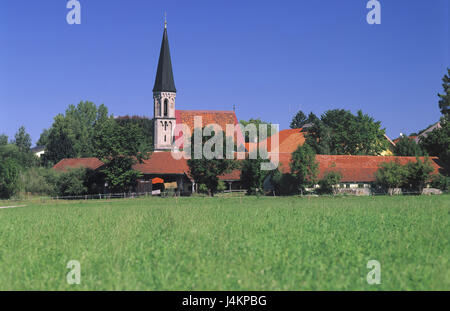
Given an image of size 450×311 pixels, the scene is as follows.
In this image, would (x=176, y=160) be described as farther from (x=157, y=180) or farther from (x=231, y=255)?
(x=231, y=255)

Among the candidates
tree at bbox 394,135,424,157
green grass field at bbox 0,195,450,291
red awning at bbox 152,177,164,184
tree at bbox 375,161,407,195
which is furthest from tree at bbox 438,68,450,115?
green grass field at bbox 0,195,450,291

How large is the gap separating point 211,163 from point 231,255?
46.1 m

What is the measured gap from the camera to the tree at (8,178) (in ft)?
200

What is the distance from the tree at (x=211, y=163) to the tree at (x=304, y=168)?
7109mm

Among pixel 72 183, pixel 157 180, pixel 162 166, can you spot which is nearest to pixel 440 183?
pixel 157 180

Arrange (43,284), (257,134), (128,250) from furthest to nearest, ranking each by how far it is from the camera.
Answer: (257,134)
(128,250)
(43,284)

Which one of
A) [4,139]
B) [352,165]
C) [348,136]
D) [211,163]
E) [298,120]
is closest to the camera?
[211,163]

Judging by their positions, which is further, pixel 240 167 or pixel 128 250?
pixel 240 167

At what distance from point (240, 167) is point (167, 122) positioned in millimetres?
31942

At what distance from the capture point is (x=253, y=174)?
6284cm

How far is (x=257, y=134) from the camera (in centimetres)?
11631

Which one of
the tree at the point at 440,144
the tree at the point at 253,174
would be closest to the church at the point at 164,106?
the tree at the point at 253,174

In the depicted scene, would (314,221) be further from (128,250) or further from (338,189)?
(338,189)
